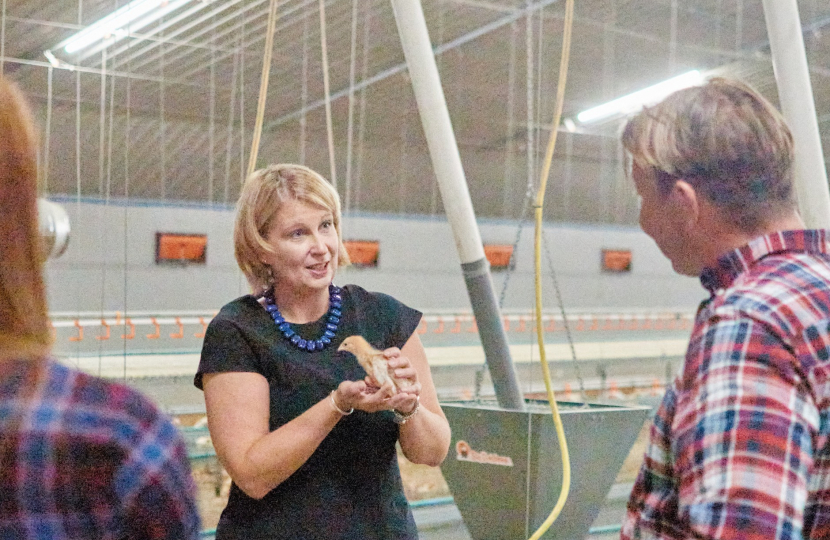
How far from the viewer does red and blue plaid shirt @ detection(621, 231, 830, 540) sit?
786 millimetres

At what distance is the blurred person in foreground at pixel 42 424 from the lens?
615 mm

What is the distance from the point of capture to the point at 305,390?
147cm

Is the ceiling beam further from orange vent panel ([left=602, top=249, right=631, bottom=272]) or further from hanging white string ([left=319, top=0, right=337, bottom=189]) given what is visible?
orange vent panel ([left=602, top=249, right=631, bottom=272])

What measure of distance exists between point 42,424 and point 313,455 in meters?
0.87

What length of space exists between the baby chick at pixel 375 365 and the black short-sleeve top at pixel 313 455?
78mm

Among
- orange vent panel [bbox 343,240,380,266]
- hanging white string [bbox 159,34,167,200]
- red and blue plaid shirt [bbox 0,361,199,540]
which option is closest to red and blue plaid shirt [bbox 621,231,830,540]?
red and blue plaid shirt [bbox 0,361,199,540]

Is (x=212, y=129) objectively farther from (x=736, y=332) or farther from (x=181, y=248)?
(x=736, y=332)

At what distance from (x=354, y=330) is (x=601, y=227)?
8.69 ft

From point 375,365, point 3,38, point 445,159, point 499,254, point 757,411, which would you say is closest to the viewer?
point 757,411

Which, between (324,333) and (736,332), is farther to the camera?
(324,333)

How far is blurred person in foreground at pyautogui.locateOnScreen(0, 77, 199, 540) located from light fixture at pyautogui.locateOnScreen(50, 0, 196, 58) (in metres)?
1.86

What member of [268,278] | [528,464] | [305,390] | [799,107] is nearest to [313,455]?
[305,390]

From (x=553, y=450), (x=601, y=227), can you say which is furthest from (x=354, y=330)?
(x=601, y=227)

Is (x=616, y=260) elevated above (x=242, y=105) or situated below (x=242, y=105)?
below
